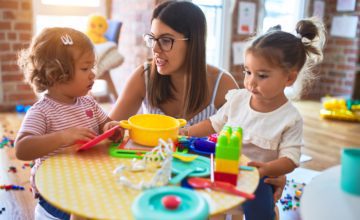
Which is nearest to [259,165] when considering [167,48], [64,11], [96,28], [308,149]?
[167,48]

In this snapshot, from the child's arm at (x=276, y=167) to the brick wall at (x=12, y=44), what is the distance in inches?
115

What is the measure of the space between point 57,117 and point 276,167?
0.66m

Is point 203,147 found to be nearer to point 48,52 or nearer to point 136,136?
point 136,136

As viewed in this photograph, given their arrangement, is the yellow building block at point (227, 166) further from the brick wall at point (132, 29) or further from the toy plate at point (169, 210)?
the brick wall at point (132, 29)

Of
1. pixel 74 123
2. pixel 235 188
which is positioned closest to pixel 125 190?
pixel 235 188

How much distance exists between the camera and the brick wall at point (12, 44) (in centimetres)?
330

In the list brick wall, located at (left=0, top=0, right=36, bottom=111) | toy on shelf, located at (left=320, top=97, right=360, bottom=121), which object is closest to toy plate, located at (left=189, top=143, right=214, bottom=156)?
brick wall, located at (left=0, top=0, right=36, bottom=111)

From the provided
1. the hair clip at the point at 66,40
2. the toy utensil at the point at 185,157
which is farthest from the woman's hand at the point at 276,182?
the hair clip at the point at 66,40

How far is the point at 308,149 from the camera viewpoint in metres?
2.86

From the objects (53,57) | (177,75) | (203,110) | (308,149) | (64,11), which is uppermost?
(64,11)

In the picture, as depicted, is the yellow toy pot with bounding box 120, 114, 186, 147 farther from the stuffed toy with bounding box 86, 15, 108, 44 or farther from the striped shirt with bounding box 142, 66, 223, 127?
the stuffed toy with bounding box 86, 15, 108, 44

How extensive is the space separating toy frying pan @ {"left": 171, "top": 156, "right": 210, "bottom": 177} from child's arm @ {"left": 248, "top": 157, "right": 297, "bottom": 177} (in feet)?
0.52

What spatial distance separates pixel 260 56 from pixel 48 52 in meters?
0.66

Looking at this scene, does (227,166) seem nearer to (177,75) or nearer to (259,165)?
(259,165)
